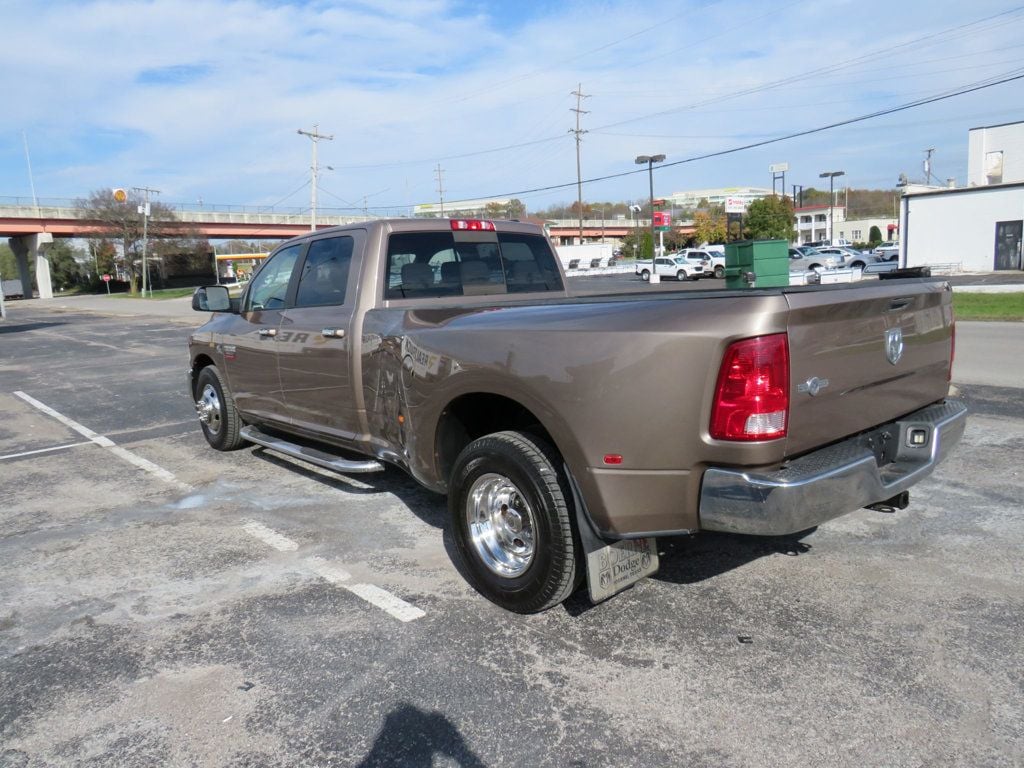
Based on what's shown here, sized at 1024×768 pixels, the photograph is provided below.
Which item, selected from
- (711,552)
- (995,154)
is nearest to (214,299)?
(711,552)

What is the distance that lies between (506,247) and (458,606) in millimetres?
2697

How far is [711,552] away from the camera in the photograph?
171 inches

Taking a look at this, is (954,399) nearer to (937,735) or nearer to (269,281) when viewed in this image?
(937,735)

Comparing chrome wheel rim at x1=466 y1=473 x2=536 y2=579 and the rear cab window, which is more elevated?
the rear cab window

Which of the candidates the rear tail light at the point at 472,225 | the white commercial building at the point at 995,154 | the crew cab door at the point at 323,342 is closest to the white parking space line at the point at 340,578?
the crew cab door at the point at 323,342

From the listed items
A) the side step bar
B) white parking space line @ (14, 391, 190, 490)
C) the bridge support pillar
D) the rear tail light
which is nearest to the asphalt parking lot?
the side step bar

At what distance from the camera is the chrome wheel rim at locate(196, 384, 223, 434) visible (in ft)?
22.9

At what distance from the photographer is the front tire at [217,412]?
21.9ft

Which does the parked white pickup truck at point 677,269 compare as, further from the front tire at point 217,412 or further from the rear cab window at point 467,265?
the rear cab window at point 467,265

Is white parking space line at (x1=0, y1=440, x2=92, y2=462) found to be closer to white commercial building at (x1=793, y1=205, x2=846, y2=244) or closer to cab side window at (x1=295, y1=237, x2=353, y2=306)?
cab side window at (x1=295, y1=237, x2=353, y2=306)

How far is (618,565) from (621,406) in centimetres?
75

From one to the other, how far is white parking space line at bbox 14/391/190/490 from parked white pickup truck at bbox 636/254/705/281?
4472 centimetres

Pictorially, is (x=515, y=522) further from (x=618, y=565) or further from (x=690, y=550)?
(x=690, y=550)

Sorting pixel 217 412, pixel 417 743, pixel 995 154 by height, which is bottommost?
pixel 417 743
